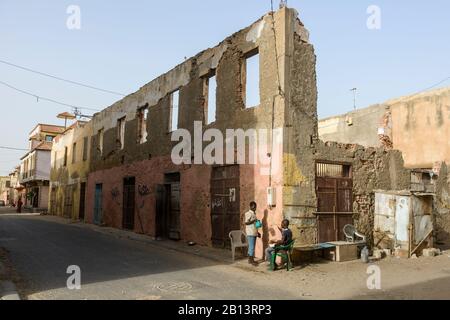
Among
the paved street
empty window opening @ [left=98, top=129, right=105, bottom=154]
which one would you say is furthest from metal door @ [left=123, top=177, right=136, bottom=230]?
the paved street

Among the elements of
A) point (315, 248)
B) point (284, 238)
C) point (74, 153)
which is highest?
point (74, 153)

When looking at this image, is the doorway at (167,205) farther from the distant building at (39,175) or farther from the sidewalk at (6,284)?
the distant building at (39,175)

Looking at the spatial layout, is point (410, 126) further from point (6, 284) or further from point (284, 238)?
point (6, 284)

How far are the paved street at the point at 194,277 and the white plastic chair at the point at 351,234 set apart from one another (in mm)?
944

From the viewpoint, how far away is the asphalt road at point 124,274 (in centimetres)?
682

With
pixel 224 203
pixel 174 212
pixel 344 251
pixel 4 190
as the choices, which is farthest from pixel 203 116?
pixel 4 190

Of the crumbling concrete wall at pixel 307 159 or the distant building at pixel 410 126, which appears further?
the distant building at pixel 410 126

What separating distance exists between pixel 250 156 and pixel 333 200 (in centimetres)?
275

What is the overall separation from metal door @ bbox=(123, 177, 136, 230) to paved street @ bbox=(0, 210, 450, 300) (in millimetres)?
7006

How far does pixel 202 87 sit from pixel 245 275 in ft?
25.5

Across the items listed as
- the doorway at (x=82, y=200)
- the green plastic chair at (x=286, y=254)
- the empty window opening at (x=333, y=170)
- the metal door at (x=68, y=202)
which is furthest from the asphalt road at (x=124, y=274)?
the metal door at (x=68, y=202)

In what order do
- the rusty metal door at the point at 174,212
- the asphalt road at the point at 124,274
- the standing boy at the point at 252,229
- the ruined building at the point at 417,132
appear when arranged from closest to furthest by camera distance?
the asphalt road at the point at 124,274, the standing boy at the point at 252,229, the rusty metal door at the point at 174,212, the ruined building at the point at 417,132

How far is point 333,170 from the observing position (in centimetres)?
1188
